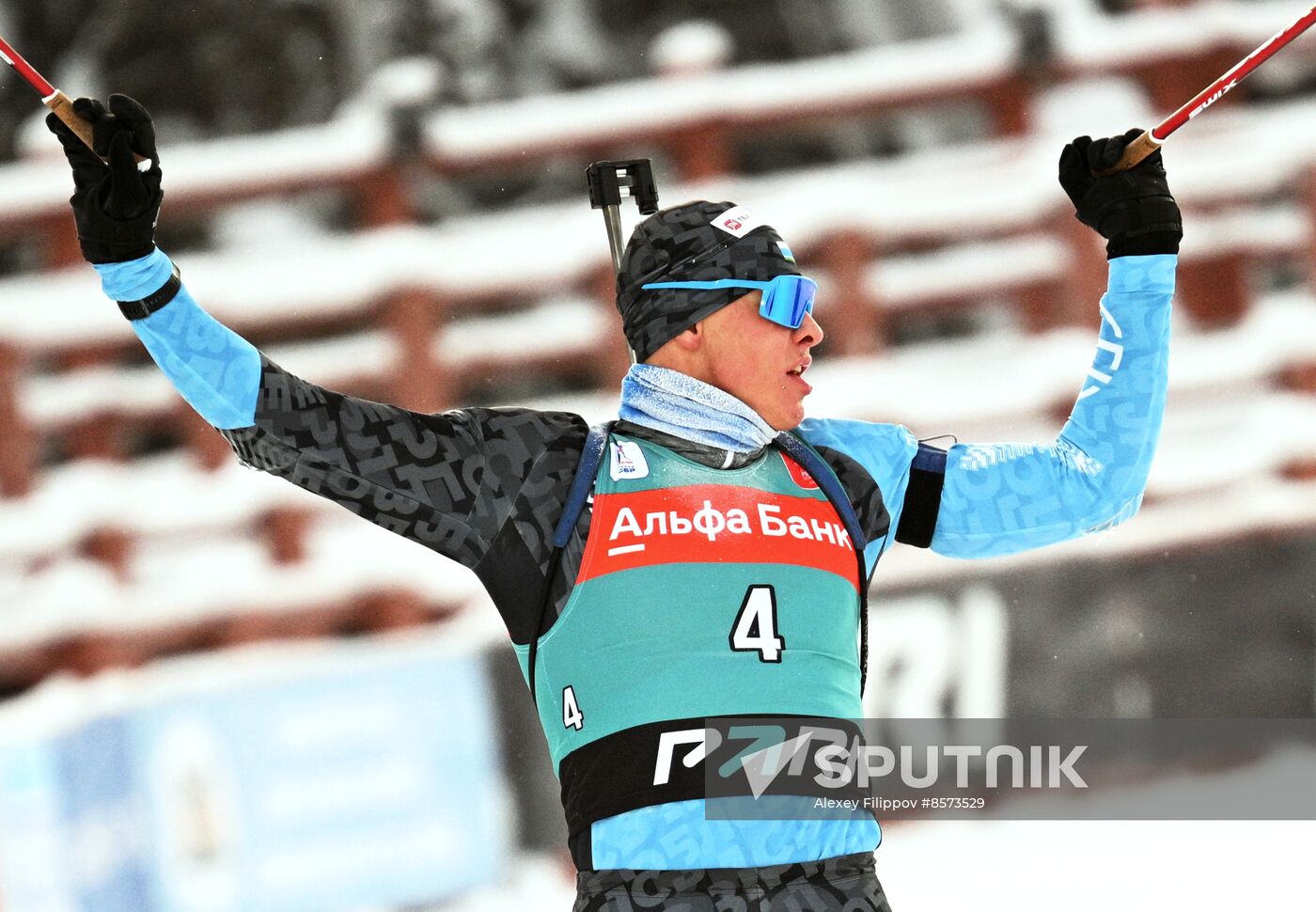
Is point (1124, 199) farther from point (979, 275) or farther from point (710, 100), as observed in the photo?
point (710, 100)

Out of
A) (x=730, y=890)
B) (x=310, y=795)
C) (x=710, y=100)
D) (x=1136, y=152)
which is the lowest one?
(x=310, y=795)

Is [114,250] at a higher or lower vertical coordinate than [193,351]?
higher

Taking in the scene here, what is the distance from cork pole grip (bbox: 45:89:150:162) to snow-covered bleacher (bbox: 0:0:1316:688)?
3061mm

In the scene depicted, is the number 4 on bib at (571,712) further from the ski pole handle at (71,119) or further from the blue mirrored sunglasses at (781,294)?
the ski pole handle at (71,119)

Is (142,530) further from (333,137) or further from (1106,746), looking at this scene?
(1106,746)

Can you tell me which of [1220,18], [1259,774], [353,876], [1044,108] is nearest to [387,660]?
[353,876]

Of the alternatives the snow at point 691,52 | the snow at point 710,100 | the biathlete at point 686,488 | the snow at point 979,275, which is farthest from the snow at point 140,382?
the biathlete at point 686,488

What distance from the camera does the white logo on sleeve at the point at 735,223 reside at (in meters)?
1.77

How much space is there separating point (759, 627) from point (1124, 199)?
0.63 meters

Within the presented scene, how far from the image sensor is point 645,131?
4.89m

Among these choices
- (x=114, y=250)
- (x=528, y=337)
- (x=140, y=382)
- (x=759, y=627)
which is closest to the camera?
(x=114, y=250)

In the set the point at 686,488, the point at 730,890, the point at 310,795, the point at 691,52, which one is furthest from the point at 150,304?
the point at 691,52

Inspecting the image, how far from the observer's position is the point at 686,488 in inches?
66.2

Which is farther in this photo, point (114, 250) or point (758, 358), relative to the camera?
point (758, 358)
